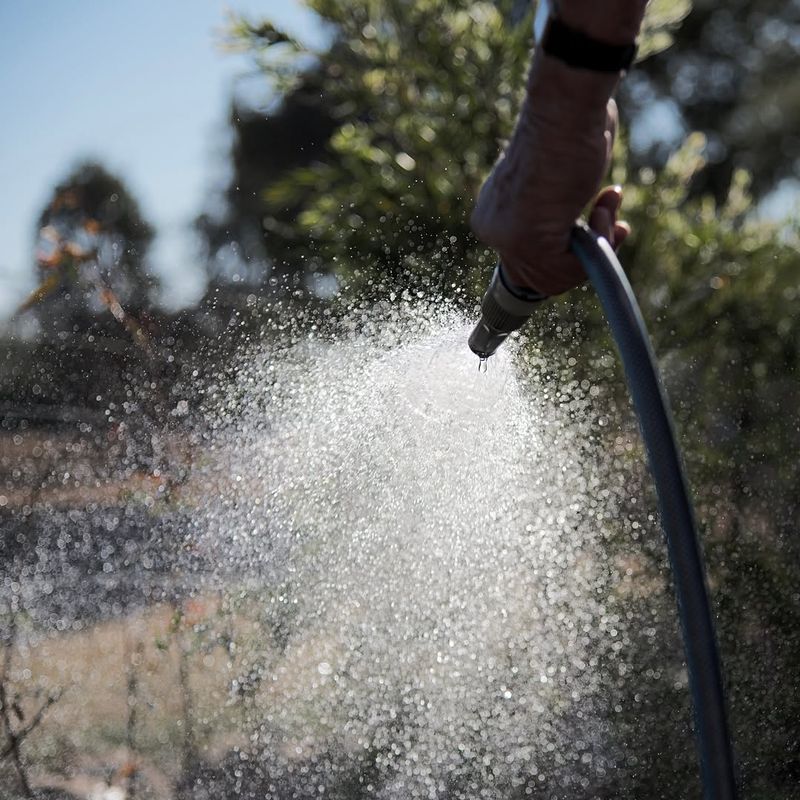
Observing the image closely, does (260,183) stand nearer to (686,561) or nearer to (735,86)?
(735,86)

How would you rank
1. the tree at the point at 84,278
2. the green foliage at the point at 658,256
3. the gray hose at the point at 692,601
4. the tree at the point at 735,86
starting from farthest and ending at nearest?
the tree at the point at 735,86, the tree at the point at 84,278, the green foliage at the point at 658,256, the gray hose at the point at 692,601

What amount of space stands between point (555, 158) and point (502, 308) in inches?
10.7

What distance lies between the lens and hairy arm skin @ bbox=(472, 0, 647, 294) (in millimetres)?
1023

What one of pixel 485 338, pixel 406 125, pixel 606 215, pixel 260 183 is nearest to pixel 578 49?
pixel 606 215

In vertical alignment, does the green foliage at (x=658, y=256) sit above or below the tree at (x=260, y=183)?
above

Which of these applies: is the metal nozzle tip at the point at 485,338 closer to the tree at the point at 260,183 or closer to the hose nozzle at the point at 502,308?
the hose nozzle at the point at 502,308

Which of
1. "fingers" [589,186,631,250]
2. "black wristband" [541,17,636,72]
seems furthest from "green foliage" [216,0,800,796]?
"black wristband" [541,17,636,72]

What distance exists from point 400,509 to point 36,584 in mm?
870

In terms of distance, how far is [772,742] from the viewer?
239 cm

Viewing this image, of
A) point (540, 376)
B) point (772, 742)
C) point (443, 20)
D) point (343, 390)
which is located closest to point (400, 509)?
point (343, 390)

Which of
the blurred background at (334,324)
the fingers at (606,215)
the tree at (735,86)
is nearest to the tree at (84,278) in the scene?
the blurred background at (334,324)

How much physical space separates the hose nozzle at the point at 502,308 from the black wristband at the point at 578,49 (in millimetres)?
269

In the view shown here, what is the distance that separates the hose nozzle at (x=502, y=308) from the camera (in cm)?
124

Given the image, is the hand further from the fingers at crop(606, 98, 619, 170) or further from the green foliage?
the green foliage
